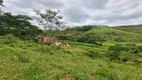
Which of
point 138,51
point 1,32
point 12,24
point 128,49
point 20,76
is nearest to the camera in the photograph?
point 20,76

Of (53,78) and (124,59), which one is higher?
(53,78)

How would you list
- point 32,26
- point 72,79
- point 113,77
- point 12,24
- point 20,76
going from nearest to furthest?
point 20,76 < point 72,79 < point 113,77 < point 12,24 < point 32,26

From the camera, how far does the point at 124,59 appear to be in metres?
36.7

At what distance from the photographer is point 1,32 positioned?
2572 centimetres

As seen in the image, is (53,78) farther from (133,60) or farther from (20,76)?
(133,60)

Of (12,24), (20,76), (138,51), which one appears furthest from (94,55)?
(20,76)

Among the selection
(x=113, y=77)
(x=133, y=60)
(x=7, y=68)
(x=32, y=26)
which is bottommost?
(x=133, y=60)

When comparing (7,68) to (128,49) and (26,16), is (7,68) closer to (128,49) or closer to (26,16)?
(26,16)

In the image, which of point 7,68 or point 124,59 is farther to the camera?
point 124,59

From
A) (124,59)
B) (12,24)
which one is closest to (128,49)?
(124,59)

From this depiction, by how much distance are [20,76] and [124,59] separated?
33.1 metres

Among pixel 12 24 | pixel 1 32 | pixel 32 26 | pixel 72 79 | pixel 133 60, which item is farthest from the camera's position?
pixel 133 60

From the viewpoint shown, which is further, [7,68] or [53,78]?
[7,68]

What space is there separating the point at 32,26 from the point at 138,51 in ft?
97.9
